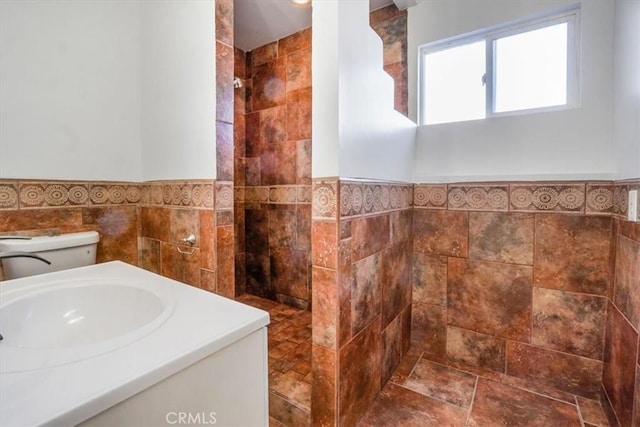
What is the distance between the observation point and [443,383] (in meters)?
1.65

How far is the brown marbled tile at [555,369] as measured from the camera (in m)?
1.53

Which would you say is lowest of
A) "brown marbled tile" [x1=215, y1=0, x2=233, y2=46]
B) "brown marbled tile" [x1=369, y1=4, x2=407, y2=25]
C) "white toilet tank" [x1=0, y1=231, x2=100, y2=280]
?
"white toilet tank" [x1=0, y1=231, x2=100, y2=280]

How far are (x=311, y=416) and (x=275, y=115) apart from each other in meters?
2.26

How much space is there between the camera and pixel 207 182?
155 cm

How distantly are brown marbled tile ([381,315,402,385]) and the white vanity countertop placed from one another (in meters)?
1.00

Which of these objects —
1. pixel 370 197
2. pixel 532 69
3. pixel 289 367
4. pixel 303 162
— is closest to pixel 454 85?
pixel 532 69

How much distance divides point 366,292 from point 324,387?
0.43 metres

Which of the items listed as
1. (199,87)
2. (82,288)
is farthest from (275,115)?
(82,288)

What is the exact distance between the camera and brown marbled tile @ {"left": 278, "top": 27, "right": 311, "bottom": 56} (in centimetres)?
246

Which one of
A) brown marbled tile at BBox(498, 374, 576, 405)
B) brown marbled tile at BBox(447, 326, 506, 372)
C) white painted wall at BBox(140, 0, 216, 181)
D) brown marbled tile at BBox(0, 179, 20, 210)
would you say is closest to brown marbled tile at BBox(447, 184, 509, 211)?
brown marbled tile at BBox(447, 326, 506, 372)

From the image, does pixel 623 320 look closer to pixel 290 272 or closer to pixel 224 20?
pixel 290 272

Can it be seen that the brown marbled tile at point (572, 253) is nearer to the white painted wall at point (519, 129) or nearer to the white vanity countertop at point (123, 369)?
the white painted wall at point (519, 129)

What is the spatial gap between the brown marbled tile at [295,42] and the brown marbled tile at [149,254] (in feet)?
6.24

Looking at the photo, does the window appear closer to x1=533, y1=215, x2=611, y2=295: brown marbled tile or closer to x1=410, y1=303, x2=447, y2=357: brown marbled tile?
x1=533, y1=215, x2=611, y2=295: brown marbled tile
